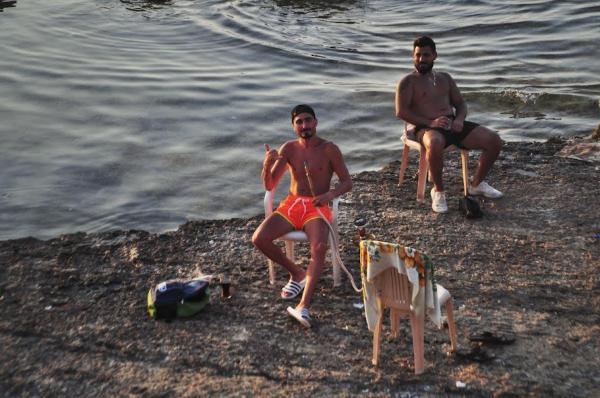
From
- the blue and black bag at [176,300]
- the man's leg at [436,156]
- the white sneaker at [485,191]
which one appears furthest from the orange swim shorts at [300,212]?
the white sneaker at [485,191]

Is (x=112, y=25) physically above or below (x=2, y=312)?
above

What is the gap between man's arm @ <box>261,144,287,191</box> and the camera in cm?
712

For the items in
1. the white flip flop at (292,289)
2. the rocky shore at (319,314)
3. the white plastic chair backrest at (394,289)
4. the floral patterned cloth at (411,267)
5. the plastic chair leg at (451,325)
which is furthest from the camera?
the white flip flop at (292,289)

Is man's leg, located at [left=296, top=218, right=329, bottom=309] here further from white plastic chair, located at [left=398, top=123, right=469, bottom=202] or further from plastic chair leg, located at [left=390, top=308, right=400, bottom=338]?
white plastic chair, located at [left=398, top=123, right=469, bottom=202]

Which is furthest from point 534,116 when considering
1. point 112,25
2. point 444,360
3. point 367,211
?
point 112,25

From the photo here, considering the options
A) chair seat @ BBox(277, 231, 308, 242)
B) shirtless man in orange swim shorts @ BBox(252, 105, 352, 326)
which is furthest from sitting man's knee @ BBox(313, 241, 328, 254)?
chair seat @ BBox(277, 231, 308, 242)

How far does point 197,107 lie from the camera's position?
13.5 m

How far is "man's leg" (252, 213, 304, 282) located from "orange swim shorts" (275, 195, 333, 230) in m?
0.06

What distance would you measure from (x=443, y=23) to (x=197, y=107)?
780 cm

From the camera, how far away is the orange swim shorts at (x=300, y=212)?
692 cm

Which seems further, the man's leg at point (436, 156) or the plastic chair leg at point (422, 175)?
the plastic chair leg at point (422, 175)

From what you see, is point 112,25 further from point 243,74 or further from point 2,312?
point 2,312

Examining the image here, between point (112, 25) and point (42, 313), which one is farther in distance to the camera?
point (112, 25)

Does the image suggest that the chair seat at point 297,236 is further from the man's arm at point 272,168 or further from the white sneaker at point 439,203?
the white sneaker at point 439,203
